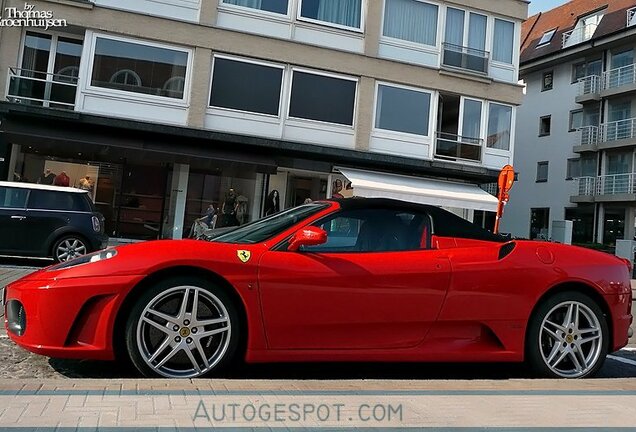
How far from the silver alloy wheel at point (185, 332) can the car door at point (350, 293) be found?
13.9 inches

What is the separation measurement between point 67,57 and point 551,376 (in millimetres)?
16126

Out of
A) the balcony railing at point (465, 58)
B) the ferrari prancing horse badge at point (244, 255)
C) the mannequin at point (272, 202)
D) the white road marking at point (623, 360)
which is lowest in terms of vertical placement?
the white road marking at point (623, 360)

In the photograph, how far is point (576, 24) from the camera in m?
A: 32.2

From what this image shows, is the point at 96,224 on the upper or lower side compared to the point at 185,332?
upper

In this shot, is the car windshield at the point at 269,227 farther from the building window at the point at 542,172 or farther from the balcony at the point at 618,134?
the building window at the point at 542,172

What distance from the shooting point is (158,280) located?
12.6 feet

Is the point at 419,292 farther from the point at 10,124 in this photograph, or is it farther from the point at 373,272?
the point at 10,124

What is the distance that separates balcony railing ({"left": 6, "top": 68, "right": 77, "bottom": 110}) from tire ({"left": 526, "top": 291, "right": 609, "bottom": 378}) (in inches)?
585

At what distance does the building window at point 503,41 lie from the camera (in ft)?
65.1

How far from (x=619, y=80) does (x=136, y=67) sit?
2444 cm

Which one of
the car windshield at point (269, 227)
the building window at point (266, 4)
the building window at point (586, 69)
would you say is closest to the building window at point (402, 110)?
the building window at point (266, 4)

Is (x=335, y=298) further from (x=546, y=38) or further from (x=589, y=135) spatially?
(x=546, y=38)

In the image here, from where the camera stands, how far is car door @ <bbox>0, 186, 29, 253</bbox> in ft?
34.6

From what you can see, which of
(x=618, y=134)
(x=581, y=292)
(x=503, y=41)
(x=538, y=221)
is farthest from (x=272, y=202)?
(x=618, y=134)
